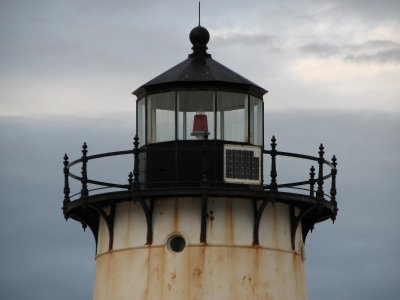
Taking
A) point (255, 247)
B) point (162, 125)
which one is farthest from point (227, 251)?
point (162, 125)

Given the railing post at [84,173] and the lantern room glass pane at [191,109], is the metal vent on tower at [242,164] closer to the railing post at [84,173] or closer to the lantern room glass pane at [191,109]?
the lantern room glass pane at [191,109]

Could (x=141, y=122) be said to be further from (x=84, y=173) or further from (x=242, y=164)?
(x=242, y=164)

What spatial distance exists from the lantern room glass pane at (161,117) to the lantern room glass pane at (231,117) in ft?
3.12

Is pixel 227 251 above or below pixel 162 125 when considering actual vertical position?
below

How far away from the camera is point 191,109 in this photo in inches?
1422

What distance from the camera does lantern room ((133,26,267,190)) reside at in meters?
35.8

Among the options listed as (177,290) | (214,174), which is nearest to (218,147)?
(214,174)

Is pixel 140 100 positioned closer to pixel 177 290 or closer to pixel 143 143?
pixel 143 143

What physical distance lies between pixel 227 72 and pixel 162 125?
1791 mm

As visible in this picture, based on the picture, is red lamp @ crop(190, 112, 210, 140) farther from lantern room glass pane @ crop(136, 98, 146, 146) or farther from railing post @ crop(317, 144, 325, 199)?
railing post @ crop(317, 144, 325, 199)

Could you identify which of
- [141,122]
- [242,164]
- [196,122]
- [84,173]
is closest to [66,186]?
[84,173]

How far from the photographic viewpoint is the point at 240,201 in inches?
1431

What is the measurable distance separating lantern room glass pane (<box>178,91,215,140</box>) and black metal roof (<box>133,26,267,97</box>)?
18cm

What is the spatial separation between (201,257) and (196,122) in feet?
8.90
